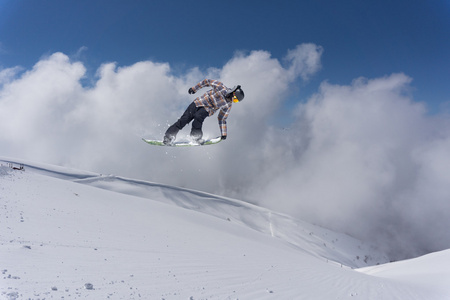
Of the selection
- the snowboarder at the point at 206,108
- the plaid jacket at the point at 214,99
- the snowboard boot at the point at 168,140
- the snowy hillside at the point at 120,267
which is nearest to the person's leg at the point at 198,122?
the snowboarder at the point at 206,108

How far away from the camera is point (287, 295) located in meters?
4.02

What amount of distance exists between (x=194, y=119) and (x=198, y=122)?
18 centimetres

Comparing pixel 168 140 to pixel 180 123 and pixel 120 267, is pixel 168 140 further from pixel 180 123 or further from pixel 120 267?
pixel 120 267

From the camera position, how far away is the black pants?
7.55m

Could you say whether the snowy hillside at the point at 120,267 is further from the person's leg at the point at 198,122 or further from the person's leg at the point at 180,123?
the person's leg at the point at 198,122

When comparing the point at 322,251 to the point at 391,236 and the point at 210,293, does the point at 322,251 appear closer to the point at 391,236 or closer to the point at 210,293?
the point at 210,293

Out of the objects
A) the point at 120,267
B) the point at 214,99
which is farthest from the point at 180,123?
the point at 120,267

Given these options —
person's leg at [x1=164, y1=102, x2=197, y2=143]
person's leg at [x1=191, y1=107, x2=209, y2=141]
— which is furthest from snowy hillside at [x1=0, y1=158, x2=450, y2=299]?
person's leg at [x1=191, y1=107, x2=209, y2=141]

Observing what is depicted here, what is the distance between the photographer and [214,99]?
24.1 ft

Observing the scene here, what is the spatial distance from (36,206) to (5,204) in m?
0.63

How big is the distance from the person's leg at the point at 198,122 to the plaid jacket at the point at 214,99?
0.44ft

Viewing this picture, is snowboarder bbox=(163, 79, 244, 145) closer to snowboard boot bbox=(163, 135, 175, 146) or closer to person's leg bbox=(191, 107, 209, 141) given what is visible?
person's leg bbox=(191, 107, 209, 141)

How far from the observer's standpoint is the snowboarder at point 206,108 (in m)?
7.32

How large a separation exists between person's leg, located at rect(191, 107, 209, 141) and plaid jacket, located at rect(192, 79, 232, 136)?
0.13m
